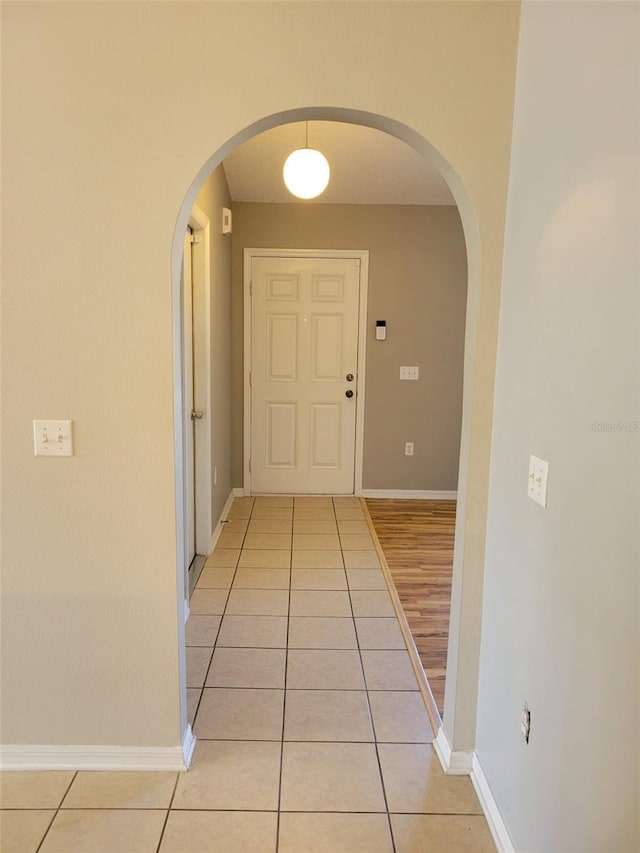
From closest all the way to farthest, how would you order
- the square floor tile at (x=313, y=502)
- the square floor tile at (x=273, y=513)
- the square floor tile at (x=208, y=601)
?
the square floor tile at (x=208, y=601) < the square floor tile at (x=273, y=513) < the square floor tile at (x=313, y=502)

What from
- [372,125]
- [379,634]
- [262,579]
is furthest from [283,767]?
[372,125]

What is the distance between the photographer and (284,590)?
3.12 m

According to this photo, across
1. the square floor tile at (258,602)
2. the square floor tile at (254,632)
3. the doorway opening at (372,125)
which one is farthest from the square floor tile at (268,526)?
the doorway opening at (372,125)

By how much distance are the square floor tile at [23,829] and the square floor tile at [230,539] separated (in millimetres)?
2069

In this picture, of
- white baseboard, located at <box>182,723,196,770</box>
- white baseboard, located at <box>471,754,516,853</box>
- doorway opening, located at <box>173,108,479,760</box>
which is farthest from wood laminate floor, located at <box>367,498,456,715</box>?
doorway opening, located at <box>173,108,479,760</box>

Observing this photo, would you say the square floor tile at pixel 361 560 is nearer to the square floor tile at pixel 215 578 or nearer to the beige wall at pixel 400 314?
the square floor tile at pixel 215 578

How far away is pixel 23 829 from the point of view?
1.62m

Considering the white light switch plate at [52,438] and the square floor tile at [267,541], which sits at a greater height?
the white light switch plate at [52,438]

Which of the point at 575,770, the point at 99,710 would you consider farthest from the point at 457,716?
the point at 99,710

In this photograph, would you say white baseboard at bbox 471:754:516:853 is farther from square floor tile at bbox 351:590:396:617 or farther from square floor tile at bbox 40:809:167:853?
square floor tile at bbox 351:590:396:617

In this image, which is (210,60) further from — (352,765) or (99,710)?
(352,765)

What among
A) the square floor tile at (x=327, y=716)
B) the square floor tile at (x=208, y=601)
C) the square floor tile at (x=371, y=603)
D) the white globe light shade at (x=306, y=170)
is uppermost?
the white globe light shade at (x=306, y=170)

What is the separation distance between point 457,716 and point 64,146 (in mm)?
2154

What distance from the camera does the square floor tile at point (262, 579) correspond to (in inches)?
124
